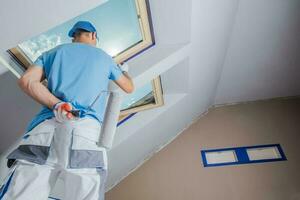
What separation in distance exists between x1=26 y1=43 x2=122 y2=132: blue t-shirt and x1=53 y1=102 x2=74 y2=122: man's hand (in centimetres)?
8

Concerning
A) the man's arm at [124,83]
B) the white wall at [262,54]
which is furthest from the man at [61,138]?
the white wall at [262,54]

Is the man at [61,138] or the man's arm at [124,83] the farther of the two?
the man's arm at [124,83]

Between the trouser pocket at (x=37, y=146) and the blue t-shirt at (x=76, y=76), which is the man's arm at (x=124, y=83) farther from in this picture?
the trouser pocket at (x=37, y=146)

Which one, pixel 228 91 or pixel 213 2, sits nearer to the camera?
pixel 213 2

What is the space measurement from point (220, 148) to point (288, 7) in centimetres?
175

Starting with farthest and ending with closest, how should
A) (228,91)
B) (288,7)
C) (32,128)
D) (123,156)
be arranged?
(228,91) → (123,156) → (288,7) → (32,128)

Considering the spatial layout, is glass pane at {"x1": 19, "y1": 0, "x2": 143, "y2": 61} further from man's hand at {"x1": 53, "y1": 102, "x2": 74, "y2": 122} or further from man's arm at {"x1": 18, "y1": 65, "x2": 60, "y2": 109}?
man's hand at {"x1": 53, "y1": 102, "x2": 74, "y2": 122}

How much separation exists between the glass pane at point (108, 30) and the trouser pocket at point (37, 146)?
2.51 feet

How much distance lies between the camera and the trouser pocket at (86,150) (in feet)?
3.65

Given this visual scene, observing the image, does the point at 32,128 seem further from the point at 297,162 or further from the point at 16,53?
the point at 297,162

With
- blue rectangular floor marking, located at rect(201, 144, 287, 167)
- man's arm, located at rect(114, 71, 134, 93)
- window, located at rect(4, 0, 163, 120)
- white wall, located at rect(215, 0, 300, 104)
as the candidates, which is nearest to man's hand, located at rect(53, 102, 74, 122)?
man's arm, located at rect(114, 71, 134, 93)

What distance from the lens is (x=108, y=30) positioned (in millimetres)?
2092

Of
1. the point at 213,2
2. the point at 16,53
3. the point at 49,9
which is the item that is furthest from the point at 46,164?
the point at 213,2

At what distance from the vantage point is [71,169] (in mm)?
1117
